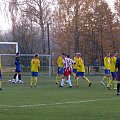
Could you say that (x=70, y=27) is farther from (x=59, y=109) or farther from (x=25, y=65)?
(x=59, y=109)

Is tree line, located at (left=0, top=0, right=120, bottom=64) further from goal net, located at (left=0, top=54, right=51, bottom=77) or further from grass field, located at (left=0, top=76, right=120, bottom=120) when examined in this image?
grass field, located at (left=0, top=76, right=120, bottom=120)

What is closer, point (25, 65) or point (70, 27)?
point (25, 65)

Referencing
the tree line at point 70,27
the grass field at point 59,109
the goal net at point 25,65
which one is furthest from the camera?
the tree line at point 70,27

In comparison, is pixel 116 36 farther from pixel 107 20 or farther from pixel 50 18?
pixel 50 18

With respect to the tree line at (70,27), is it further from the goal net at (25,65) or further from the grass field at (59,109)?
the grass field at (59,109)

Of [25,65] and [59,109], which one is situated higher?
[25,65]

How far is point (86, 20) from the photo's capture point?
6328 centimetres

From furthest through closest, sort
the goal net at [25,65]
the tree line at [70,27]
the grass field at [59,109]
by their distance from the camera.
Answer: the tree line at [70,27] < the goal net at [25,65] < the grass field at [59,109]

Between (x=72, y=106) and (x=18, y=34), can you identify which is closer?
(x=72, y=106)

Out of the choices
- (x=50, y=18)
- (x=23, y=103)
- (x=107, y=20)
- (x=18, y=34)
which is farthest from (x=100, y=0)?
(x=23, y=103)

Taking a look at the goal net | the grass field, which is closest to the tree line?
the goal net

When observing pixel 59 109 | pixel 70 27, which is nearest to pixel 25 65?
pixel 70 27

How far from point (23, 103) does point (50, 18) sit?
149 feet

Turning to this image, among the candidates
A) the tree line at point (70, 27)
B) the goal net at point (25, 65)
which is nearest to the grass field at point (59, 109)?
the goal net at point (25, 65)
